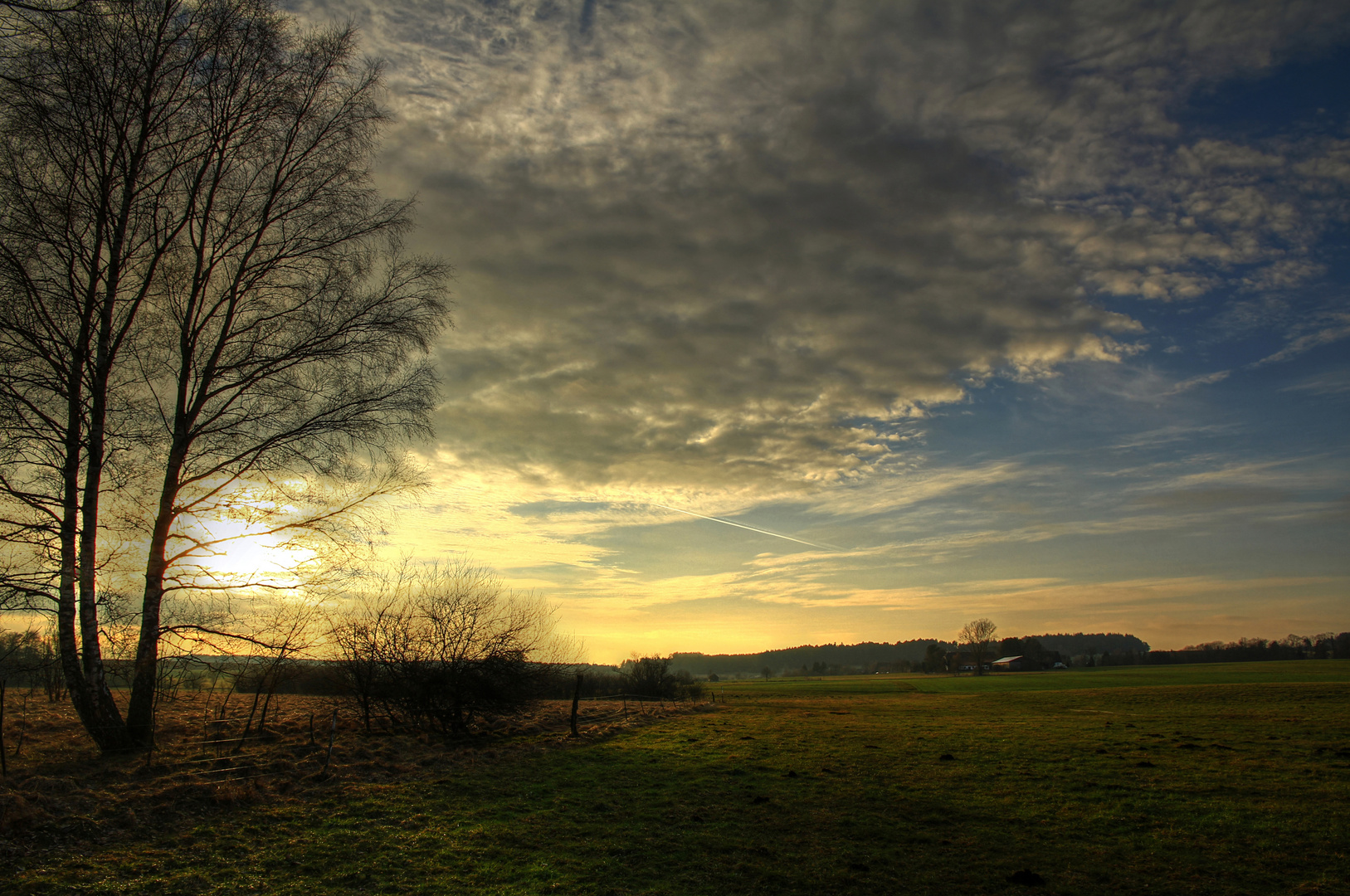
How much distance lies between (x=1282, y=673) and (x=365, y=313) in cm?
9974

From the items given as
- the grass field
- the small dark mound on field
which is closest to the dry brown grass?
the grass field

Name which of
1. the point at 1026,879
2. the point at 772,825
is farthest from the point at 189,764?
the point at 1026,879

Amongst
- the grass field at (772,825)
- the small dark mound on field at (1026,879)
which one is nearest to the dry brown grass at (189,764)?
the grass field at (772,825)

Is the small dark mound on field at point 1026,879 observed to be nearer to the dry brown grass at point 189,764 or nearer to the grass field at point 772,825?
the grass field at point 772,825

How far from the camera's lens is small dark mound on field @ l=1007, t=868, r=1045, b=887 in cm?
891

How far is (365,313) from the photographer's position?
15492 mm

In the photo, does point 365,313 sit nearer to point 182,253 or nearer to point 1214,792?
point 182,253

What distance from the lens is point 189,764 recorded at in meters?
11.8

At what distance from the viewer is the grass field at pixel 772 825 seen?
850 cm

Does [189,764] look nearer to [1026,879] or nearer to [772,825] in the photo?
[772,825]

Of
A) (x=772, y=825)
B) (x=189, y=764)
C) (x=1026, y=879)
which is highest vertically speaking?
(x=189, y=764)

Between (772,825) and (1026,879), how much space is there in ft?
14.0

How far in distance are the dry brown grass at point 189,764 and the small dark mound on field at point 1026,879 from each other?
38.9 ft

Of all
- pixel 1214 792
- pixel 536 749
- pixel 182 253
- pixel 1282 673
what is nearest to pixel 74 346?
pixel 182 253
